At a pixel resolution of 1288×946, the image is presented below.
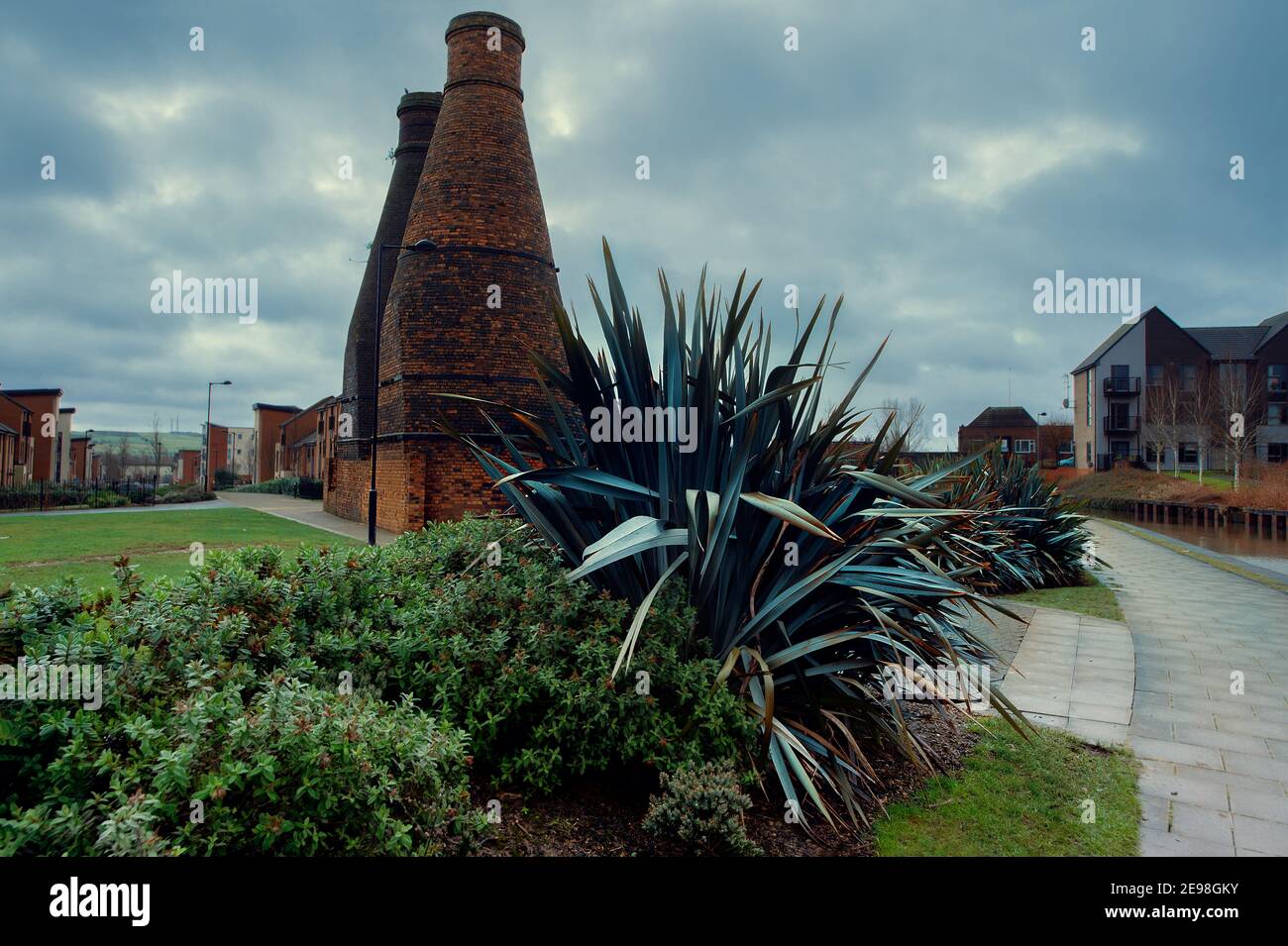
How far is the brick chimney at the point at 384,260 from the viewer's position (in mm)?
23875

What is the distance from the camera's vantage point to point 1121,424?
184 feet

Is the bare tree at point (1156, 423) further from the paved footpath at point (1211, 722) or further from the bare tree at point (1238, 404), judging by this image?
the paved footpath at point (1211, 722)

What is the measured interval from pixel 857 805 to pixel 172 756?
109 inches

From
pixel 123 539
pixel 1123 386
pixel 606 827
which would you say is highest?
pixel 1123 386

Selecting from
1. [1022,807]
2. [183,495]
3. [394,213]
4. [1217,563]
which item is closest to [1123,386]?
[1217,563]

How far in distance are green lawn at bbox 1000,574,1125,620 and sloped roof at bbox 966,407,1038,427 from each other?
71006 mm

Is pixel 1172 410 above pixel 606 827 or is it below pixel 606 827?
above

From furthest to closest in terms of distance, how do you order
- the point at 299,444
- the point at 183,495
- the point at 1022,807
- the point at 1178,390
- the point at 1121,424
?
the point at 299,444
the point at 1121,424
the point at 1178,390
the point at 183,495
the point at 1022,807

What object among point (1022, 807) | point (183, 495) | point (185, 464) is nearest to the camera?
point (1022, 807)

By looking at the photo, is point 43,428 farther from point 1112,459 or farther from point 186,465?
point 1112,459

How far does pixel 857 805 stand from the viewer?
134 inches

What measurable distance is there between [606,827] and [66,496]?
3574cm
